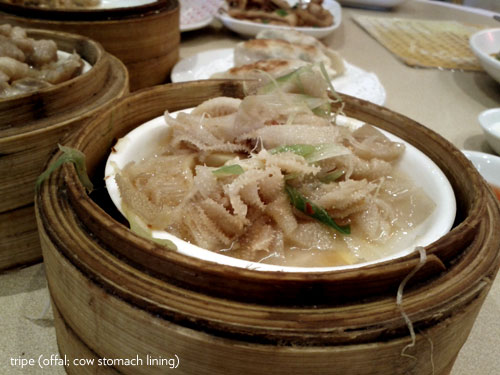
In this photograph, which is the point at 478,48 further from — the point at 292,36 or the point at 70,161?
the point at 70,161

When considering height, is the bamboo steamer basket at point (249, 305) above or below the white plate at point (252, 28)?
above

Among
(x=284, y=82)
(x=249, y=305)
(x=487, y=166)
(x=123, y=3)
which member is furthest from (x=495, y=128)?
(x=123, y=3)

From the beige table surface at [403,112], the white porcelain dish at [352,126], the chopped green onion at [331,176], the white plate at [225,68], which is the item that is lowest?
the beige table surface at [403,112]

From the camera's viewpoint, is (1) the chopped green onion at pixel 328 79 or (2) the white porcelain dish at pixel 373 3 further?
(2) the white porcelain dish at pixel 373 3


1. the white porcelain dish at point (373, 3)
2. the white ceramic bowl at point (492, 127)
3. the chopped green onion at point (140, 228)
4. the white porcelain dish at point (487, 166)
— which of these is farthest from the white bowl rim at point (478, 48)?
the chopped green onion at point (140, 228)

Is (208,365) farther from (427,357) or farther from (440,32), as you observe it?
(440,32)

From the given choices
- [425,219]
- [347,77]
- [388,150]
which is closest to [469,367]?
[425,219]

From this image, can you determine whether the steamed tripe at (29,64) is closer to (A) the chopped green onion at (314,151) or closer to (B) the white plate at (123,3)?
(A) the chopped green onion at (314,151)
